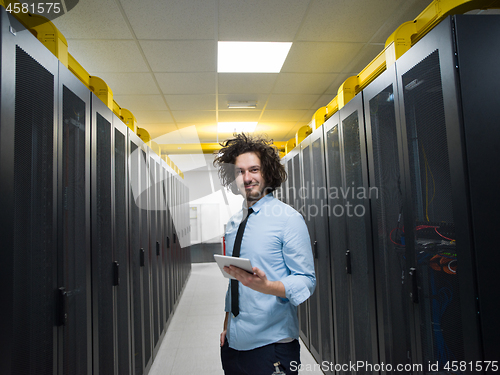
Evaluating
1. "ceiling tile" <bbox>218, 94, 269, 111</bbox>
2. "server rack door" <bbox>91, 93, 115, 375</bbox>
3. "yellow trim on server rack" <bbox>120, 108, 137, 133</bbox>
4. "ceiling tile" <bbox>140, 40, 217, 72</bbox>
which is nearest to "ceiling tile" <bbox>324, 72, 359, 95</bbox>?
"ceiling tile" <bbox>218, 94, 269, 111</bbox>

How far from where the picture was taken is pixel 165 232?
3.58 metres

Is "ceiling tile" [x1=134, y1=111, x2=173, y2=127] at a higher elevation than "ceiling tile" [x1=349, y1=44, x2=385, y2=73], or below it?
below

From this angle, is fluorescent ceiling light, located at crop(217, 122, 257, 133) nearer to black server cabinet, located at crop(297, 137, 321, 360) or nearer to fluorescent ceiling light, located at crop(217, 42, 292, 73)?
fluorescent ceiling light, located at crop(217, 42, 292, 73)

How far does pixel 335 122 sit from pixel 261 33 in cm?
91

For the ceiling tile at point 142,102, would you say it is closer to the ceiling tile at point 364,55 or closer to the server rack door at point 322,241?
the server rack door at point 322,241

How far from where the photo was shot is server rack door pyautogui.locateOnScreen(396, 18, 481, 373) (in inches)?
35.7

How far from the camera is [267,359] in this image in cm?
108

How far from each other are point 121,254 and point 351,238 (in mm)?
1496

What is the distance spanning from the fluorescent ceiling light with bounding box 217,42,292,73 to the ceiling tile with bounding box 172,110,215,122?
3.95ft

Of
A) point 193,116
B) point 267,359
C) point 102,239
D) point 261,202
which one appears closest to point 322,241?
point 261,202

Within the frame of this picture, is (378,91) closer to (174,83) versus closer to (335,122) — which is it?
(335,122)

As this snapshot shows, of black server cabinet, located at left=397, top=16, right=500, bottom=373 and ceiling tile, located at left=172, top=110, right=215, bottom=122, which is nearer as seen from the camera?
black server cabinet, located at left=397, top=16, right=500, bottom=373

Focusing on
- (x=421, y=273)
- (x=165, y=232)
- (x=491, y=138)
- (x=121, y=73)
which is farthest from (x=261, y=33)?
(x=165, y=232)

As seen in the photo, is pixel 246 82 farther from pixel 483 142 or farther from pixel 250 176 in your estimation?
pixel 483 142
